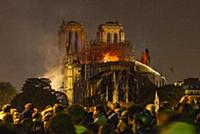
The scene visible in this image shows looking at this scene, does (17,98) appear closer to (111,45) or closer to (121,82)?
(121,82)

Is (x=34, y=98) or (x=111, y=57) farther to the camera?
(x=111, y=57)

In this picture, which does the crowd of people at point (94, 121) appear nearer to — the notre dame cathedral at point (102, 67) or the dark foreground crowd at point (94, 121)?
the dark foreground crowd at point (94, 121)

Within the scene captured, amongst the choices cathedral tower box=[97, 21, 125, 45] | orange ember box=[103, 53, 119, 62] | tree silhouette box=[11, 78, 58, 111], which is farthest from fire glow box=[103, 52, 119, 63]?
tree silhouette box=[11, 78, 58, 111]

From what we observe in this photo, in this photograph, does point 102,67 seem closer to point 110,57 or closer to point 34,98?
point 110,57

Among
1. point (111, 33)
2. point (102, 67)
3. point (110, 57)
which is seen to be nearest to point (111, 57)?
point (110, 57)

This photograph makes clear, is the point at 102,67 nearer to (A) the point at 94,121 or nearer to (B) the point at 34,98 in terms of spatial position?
(B) the point at 34,98

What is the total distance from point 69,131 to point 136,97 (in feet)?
182

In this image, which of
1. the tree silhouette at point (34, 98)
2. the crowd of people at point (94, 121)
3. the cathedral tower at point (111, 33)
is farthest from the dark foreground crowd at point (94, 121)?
the cathedral tower at point (111, 33)

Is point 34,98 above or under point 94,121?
above

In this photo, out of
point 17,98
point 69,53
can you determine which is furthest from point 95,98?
point 69,53

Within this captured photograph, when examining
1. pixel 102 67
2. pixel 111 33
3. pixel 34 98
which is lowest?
pixel 34 98

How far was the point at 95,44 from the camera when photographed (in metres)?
112

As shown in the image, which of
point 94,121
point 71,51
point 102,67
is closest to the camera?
point 94,121

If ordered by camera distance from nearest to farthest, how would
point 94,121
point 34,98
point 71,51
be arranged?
point 94,121, point 34,98, point 71,51
